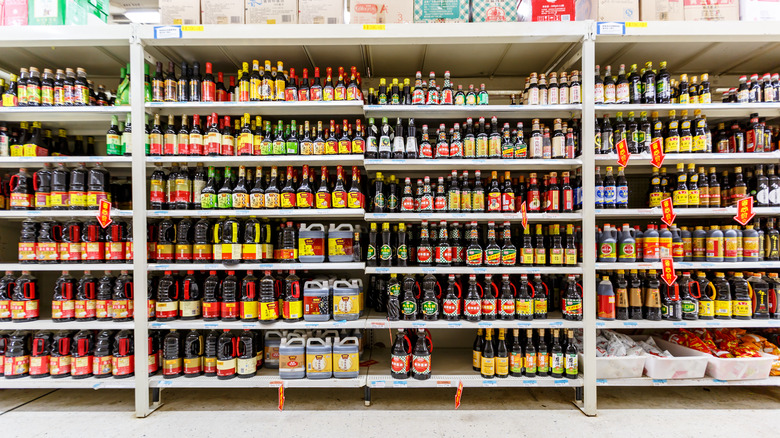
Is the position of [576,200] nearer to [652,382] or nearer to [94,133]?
[652,382]

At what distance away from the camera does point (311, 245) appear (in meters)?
2.71

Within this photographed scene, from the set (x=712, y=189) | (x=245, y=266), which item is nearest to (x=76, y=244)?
(x=245, y=266)

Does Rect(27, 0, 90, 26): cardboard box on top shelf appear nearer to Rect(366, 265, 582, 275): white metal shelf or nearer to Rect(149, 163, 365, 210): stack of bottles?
Rect(149, 163, 365, 210): stack of bottles

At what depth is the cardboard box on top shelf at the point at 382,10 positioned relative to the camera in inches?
105

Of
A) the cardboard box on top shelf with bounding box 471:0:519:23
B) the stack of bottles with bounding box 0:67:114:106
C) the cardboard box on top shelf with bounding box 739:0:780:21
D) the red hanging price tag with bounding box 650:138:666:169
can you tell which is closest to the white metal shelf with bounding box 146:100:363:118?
the stack of bottles with bounding box 0:67:114:106

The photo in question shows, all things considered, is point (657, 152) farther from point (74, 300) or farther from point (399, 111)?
point (74, 300)

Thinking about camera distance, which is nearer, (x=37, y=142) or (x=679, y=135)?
(x=679, y=135)

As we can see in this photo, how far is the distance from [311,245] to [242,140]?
36.8 inches

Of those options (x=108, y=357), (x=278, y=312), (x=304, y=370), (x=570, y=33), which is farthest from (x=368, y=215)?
(x=108, y=357)

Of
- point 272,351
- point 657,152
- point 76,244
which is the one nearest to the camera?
point 657,152

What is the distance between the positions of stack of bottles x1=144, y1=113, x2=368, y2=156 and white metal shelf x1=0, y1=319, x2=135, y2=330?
4.15ft

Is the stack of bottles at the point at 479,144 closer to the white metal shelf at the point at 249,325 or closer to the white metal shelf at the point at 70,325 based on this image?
the white metal shelf at the point at 249,325

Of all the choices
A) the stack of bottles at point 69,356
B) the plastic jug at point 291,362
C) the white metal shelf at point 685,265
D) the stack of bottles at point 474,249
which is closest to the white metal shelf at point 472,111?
the stack of bottles at point 474,249

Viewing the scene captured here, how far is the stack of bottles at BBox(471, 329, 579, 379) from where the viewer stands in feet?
8.66
